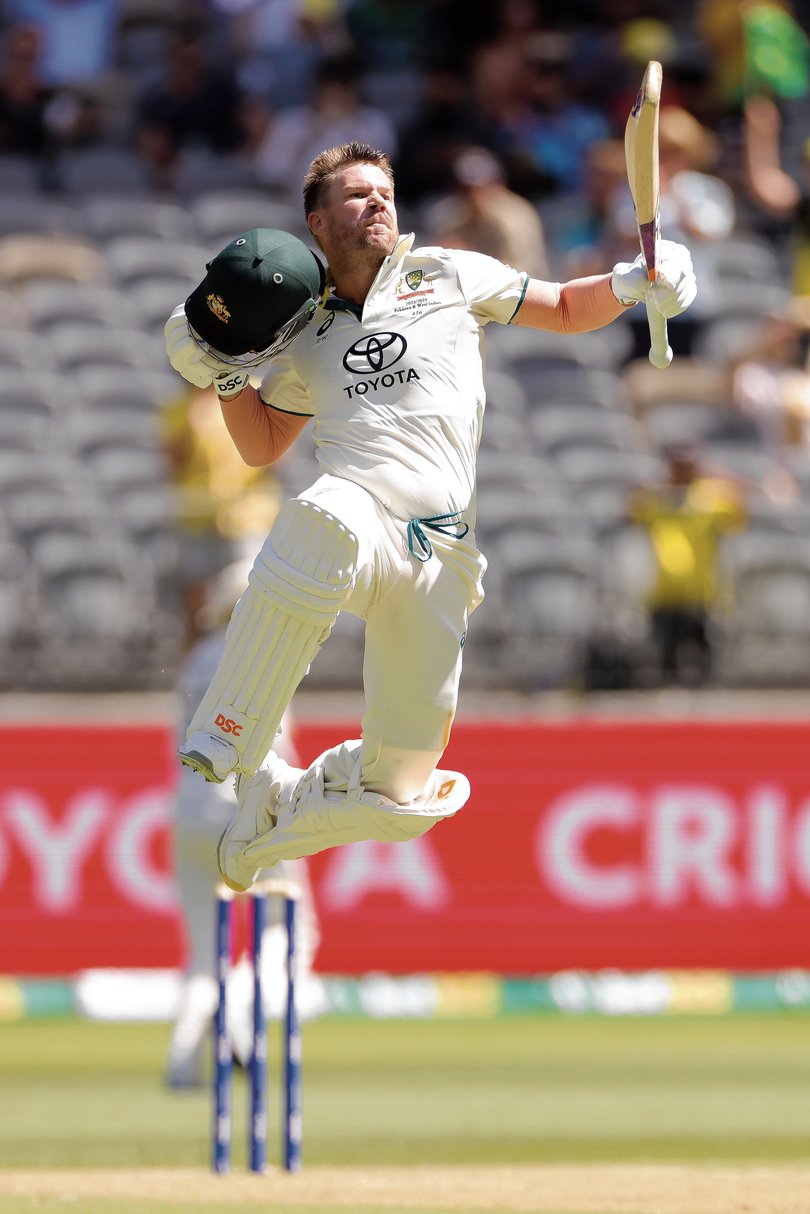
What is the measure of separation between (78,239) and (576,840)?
6.60 m

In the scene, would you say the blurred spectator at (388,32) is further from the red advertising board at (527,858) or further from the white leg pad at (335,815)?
the white leg pad at (335,815)

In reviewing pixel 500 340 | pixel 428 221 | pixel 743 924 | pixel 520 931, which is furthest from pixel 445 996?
pixel 428 221

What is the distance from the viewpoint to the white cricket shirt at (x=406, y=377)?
623cm

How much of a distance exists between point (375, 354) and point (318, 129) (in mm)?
10633

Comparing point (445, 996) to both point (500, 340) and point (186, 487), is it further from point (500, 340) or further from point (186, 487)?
point (500, 340)

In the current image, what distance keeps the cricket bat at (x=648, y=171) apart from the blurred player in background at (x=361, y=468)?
6 cm

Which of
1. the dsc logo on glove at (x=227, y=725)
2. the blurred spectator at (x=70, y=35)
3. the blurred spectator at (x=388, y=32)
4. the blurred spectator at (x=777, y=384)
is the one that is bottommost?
the dsc logo on glove at (x=227, y=725)

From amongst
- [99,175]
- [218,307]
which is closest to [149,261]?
[99,175]

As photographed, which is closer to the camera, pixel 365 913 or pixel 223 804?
pixel 223 804

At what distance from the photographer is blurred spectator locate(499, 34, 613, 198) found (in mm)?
16984

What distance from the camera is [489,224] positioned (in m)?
15.0

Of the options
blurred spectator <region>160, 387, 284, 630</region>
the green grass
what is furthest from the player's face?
blurred spectator <region>160, 387, 284, 630</region>

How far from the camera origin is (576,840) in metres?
12.8

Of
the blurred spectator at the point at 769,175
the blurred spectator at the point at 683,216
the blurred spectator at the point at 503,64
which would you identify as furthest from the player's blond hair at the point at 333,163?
the blurred spectator at the point at 503,64
